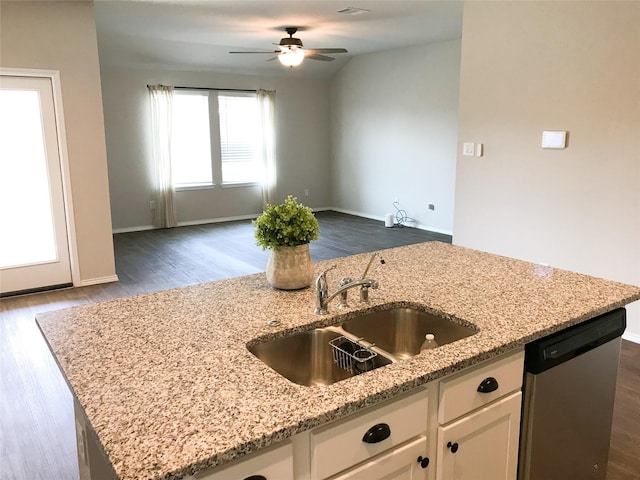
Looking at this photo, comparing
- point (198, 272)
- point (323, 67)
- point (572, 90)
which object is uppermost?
point (323, 67)

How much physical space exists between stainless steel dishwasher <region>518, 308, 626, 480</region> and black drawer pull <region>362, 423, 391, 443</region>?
0.62 meters

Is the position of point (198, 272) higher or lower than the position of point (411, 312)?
lower

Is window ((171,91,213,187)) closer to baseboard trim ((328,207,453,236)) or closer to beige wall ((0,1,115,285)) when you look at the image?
baseboard trim ((328,207,453,236))

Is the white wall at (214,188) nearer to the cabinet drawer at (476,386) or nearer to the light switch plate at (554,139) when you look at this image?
the light switch plate at (554,139)

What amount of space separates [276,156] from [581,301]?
7.34 meters

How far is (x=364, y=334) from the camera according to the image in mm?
1834

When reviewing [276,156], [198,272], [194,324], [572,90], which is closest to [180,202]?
[276,156]

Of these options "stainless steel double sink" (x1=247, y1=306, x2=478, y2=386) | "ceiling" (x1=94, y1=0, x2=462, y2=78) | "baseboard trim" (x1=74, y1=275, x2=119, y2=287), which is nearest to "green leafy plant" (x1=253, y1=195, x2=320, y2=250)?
"stainless steel double sink" (x1=247, y1=306, x2=478, y2=386)

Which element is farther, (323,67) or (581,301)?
(323,67)

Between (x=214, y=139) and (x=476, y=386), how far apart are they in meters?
7.15

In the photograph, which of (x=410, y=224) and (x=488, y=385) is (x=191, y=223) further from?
(x=488, y=385)

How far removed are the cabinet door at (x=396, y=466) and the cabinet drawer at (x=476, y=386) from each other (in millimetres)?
118

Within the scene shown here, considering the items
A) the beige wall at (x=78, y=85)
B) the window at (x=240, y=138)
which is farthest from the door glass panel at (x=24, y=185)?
the window at (x=240, y=138)

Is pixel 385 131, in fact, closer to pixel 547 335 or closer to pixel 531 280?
pixel 531 280
